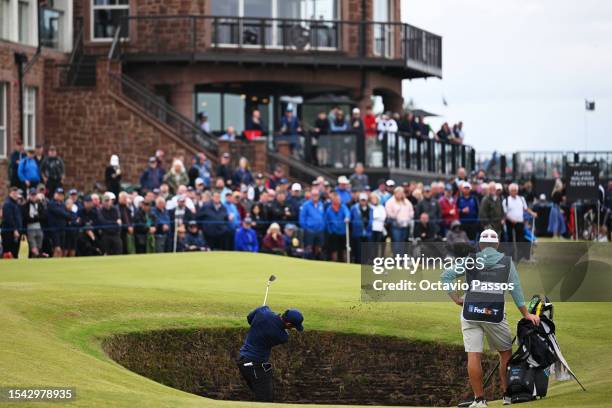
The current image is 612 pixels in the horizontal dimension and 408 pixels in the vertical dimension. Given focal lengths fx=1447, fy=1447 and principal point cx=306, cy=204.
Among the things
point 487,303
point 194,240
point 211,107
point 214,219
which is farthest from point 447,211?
point 487,303

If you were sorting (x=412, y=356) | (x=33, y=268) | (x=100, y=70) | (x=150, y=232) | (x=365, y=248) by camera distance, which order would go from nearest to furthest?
1. (x=412, y=356)
2. (x=33, y=268)
3. (x=365, y=248)
4. (x=150, y=232)
5. (x=100, y=70)

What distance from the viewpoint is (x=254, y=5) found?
49.6 m

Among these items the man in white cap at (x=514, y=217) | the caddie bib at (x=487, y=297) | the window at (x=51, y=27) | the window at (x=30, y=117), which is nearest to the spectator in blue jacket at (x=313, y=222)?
the man in white cap at (x=514, y=217)

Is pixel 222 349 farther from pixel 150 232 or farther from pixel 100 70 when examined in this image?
pixel 100 70

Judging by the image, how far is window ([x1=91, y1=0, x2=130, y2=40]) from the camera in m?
48.4

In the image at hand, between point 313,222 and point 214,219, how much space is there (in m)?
2.42

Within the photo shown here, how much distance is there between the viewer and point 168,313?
22578mm

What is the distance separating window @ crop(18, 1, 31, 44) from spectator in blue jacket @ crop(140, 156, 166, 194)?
→ 27.4 ft

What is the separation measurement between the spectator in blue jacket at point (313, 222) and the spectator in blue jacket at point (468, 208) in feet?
12.2

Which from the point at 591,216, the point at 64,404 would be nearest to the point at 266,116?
the point at 591,216

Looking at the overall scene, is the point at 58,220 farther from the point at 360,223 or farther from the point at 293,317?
the point at 293,317

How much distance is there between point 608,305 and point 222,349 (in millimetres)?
7164

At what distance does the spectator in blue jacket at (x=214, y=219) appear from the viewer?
33781mm

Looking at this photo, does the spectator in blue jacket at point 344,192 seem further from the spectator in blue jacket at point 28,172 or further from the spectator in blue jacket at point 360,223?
the spectator in blue jacket at point 28,172
